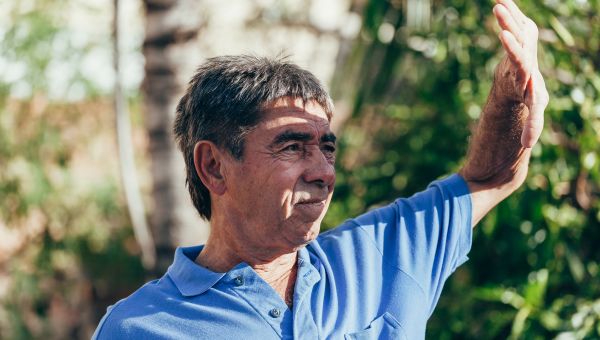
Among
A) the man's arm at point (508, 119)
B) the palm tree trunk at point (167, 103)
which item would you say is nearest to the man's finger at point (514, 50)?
the man's arm at point (508, 119)

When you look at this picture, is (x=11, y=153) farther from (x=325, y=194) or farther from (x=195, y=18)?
(x=325, y=194)

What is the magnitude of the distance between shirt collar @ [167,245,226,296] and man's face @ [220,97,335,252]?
131 millimetres

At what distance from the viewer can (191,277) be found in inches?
79.0

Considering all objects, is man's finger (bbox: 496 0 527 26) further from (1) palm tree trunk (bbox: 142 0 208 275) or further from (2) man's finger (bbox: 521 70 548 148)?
(1) palm tree trunk (bbox: 142 0 208 275)

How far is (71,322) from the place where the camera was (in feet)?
21.5

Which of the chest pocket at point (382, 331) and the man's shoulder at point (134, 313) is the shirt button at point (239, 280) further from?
the chest pocket at point (382, 331)

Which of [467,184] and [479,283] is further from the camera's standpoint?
[479,283]

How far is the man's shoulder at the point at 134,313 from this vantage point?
75.2 inches

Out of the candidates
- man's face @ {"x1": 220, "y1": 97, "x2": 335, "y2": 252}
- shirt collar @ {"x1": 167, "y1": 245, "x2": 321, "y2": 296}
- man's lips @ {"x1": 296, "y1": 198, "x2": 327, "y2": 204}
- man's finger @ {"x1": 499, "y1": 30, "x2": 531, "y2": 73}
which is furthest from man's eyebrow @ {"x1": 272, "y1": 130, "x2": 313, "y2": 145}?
man's finger @ {"x1": 499, "y1": 30, "x2": 531, "y2": 73}

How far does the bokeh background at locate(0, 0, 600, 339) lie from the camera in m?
3.17

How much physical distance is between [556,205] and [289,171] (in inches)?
66.6

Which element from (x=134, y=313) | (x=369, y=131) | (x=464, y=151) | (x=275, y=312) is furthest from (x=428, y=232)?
(x=369, y=131)

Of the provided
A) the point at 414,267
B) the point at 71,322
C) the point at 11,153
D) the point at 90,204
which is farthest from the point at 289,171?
A: the point at 71,322

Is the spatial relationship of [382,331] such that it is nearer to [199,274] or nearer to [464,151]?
[199,274]
